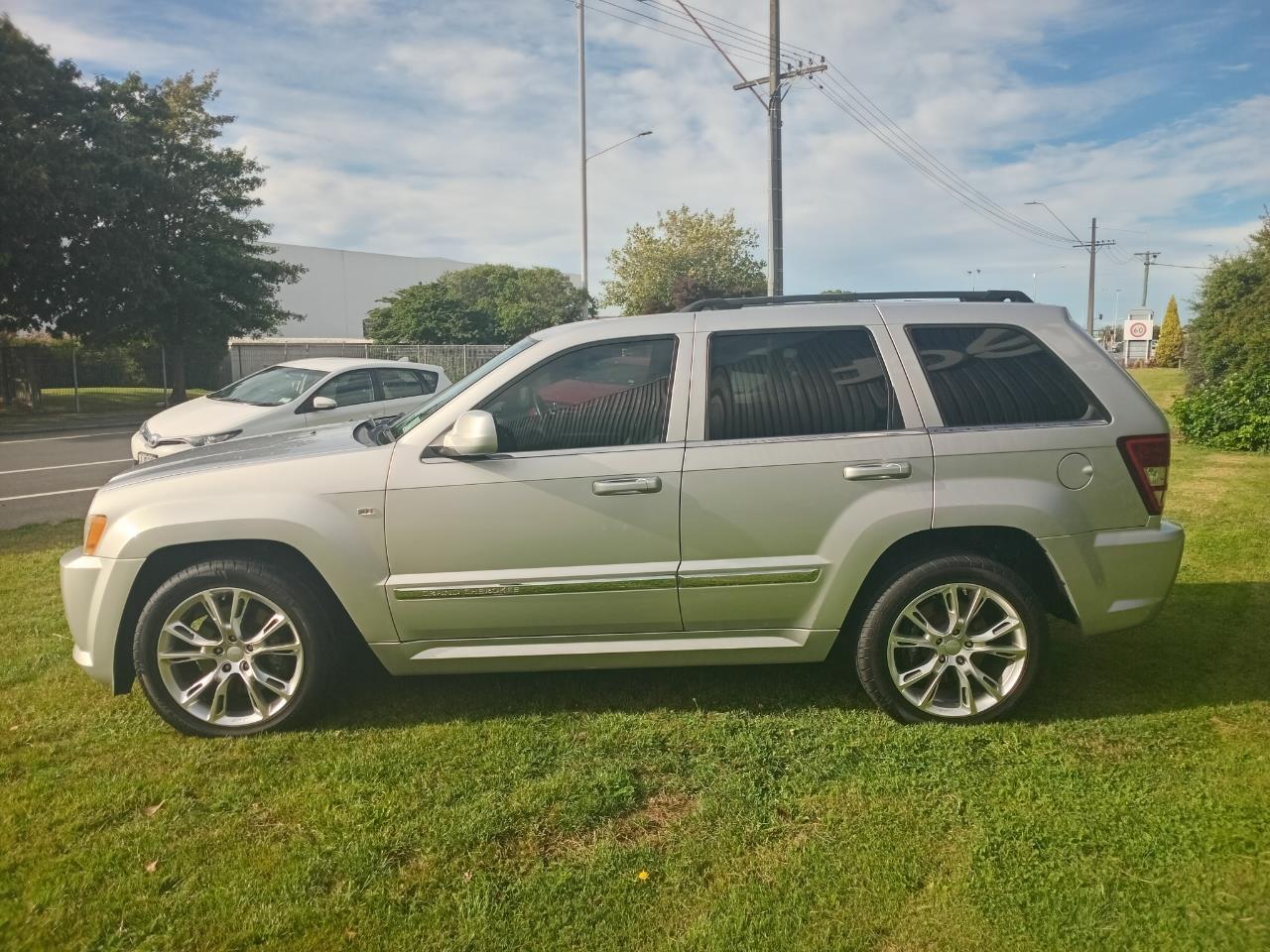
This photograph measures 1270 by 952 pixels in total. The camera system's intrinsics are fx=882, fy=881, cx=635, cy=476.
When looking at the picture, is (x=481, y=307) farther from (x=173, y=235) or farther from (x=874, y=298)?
(x=874, y=298)

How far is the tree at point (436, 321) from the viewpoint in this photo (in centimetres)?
3888

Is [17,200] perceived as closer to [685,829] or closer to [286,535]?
[286,535]

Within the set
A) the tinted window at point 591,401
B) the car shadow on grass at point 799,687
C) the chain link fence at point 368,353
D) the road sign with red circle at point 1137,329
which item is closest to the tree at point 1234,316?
the car shadow on grass at point 799,687

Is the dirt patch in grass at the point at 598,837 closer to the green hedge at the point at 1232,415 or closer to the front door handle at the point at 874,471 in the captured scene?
the front door handle at the point at 874,471

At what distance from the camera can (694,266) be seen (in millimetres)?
47969

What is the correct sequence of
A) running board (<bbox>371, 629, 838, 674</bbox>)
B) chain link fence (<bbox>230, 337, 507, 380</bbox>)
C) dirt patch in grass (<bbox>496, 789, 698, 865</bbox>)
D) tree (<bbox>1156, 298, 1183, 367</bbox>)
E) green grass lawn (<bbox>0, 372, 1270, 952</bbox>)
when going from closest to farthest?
green grass lawn (<bbox>0, 372, 1270, 952</bbox>)
dirt patch in grass (<bbox>496, 789, 698, 865</bbox>)
running board (<bbox>371, 629, 838, 674</bbox>)
chain link fence (<bbox>230, 337, 507, 380</bbox>)
tree (<bbox>1156, 298, 1183, 367</bbox>)

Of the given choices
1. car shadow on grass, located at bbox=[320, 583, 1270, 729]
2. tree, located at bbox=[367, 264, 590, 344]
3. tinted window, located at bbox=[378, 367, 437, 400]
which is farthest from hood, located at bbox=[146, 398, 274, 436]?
tree, located at bbox=[367, 264, 590, 344]

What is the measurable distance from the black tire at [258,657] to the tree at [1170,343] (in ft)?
143

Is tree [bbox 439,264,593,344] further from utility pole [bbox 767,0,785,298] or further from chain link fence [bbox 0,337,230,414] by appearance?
utility pole [bbox 767,0,785,298]

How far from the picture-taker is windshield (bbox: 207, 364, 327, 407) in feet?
33.7

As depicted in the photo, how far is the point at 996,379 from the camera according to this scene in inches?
151

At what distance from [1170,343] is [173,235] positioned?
4624 centimetres

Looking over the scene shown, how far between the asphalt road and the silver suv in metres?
6.33

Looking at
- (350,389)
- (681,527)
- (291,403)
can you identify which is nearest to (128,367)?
(350,389)
